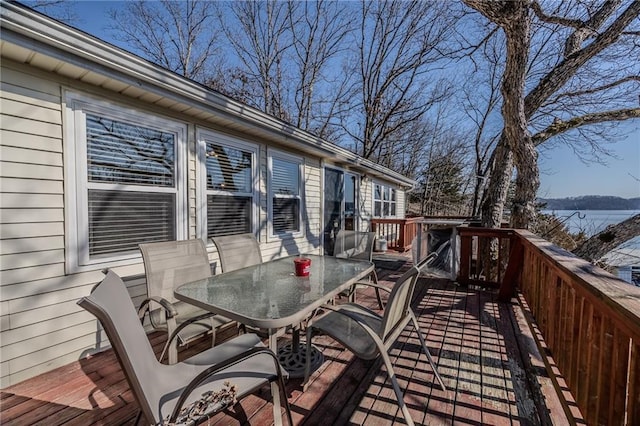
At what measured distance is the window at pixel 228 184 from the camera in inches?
144

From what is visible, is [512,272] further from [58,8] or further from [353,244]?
[58,8]

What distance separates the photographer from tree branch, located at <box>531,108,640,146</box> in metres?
6.25

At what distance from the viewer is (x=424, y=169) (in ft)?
58.7

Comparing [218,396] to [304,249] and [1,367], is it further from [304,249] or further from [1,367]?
[304,249]

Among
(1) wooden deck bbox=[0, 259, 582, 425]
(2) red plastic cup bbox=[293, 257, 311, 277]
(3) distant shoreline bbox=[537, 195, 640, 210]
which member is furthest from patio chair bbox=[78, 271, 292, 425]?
(3) distant shoreline bbox=[537, 195, 640, 210]

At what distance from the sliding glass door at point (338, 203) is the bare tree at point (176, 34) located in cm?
829

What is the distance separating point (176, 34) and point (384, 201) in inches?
416

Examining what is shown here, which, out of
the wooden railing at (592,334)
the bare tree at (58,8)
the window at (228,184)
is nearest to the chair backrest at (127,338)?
the wooden railing at (592,334)

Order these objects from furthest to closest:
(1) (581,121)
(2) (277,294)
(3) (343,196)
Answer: (3) (343,196), (1) (581,121), (2) (277,294)

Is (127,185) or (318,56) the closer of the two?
(127,185)

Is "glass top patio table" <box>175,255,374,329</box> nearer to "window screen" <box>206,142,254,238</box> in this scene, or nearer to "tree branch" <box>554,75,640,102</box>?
"window screen" <box>206,142,254,238</box>

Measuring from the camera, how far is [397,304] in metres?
1.81

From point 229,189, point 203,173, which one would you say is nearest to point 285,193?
point 229,189

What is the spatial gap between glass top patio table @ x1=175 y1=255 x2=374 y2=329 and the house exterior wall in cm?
119
